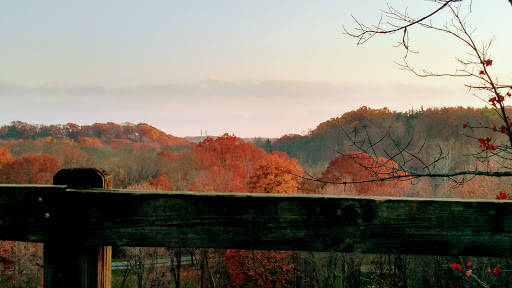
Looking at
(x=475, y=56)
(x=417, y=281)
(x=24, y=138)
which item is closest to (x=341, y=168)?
(x=417, y=281)

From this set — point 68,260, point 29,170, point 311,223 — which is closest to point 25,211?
point 68,260

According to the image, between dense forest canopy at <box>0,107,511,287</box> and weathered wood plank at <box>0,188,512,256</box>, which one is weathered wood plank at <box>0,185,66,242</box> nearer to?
weathered wood plank at <box>0,188,512,256</box>

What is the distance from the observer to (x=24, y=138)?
66062 millimetres

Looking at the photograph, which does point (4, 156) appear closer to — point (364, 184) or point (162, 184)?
point (162, 184)

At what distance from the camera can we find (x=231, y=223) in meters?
1.95

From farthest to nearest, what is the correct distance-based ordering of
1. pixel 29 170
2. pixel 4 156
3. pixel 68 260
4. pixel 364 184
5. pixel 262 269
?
pixel 4 156, pixel 29 170, pixel 364 184, pixel 262 269, pixel 68 260

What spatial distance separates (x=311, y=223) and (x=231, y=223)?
333mm

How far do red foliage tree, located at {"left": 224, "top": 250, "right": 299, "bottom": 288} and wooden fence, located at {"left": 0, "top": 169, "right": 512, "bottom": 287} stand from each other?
871 inches

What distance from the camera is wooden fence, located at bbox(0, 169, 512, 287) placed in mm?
1890

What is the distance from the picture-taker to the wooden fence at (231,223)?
189cm

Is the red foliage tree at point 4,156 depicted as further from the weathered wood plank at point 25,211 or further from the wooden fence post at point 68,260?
the wooden fence post at point 68,260

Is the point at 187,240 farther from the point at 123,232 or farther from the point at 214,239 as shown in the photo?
the point at 123,232

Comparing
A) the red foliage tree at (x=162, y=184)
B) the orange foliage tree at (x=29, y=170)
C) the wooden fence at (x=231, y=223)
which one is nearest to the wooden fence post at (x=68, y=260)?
the wooden fence at (x=231, y=223)

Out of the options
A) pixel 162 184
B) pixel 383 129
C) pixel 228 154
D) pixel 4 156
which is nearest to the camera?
pixel 162 184
